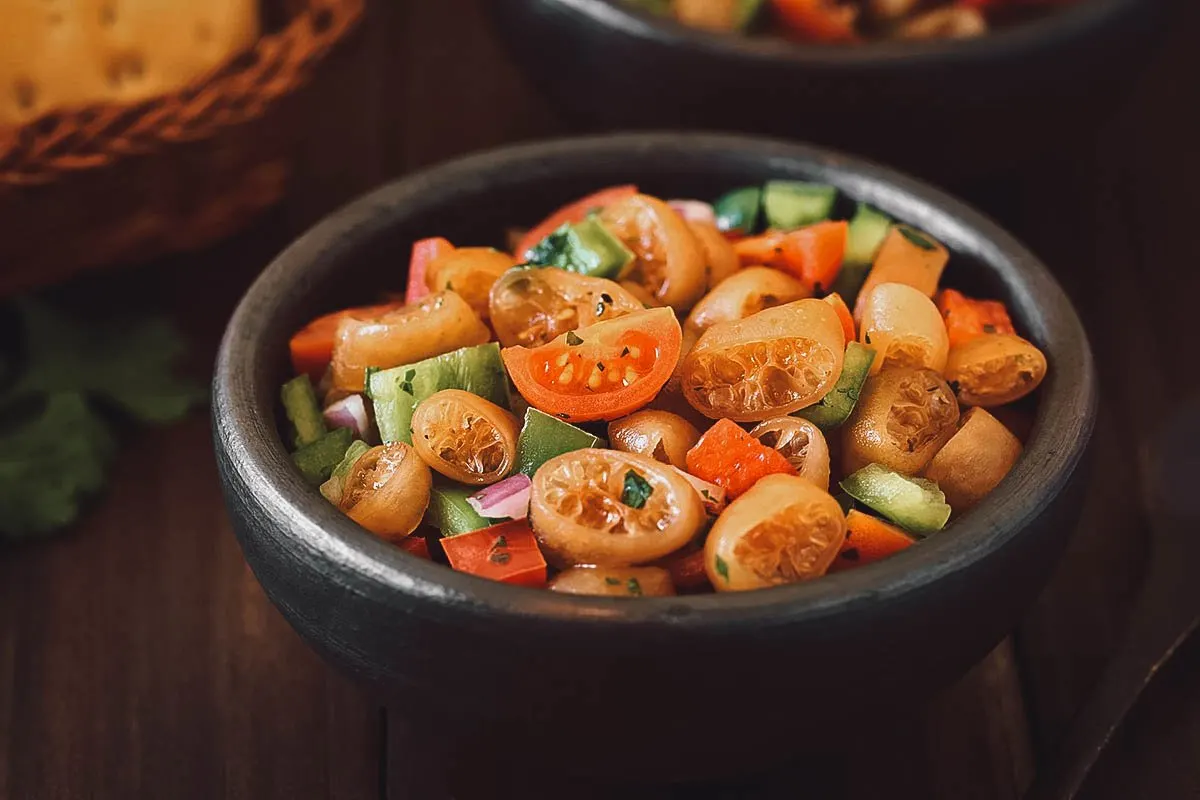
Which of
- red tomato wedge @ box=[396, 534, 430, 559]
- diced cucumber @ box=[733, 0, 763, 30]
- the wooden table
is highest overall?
diced cucumber @ box=[733, 0, 763, 30]

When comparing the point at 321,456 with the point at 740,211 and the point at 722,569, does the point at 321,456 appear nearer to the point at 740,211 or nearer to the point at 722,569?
the point at 722,569

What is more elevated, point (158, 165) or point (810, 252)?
point (810, 252)

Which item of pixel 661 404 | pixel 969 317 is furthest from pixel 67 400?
pixel 969 317

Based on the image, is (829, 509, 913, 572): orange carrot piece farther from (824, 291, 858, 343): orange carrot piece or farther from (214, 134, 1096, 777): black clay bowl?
(824, 291, 858, 343): orange carrot piece

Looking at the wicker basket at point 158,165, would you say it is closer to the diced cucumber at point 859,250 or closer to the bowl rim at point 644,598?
the bowl rim at point 644,598

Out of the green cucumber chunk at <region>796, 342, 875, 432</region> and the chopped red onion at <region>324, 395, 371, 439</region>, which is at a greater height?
the green cucumber chunk at <region>796, 342, 875, 432</region>

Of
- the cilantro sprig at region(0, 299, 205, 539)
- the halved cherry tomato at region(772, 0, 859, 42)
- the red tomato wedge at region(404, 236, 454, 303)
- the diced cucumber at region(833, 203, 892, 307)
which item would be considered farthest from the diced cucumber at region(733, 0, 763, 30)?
the cilantro sprig at region(0, 299, 205, 539)

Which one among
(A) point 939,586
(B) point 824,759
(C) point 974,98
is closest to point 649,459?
(A) point 939,586
